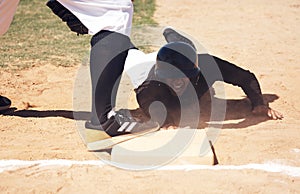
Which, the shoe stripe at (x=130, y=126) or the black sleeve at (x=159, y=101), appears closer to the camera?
the shoe stripe at (x=130, y=126)

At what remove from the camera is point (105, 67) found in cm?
396

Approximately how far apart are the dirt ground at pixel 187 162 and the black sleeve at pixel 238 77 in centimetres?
16

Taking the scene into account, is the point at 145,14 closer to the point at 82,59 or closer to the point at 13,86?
the point at 82,59

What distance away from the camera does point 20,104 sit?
15.6ft

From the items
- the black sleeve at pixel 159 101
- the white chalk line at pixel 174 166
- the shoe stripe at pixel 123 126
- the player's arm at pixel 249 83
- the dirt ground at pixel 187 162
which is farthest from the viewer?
the player's arm at pixel 249 83

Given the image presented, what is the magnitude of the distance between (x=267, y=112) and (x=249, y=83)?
10.4 inches

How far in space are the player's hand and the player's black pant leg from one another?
1.11 m

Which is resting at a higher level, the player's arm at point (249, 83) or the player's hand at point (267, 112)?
the player's arm at point (249, 83)

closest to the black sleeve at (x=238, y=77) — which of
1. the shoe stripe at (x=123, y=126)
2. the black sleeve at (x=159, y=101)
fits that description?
the black sleeve at (x=159, y=101)

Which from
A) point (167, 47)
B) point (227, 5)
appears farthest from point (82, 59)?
point (227, 5)

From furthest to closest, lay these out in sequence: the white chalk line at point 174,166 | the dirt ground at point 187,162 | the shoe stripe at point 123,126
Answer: the shoe stripe at point 123,126
the white chalk line at point 174,166
the dirt ground at point 187,162

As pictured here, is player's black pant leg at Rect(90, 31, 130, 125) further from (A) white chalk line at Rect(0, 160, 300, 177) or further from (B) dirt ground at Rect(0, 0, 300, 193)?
(A) white chalk line at Rect(0, 160, 300, 177)

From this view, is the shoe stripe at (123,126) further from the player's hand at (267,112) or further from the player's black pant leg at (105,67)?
the player's hand at (267,112)

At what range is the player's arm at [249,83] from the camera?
429 centimetres
